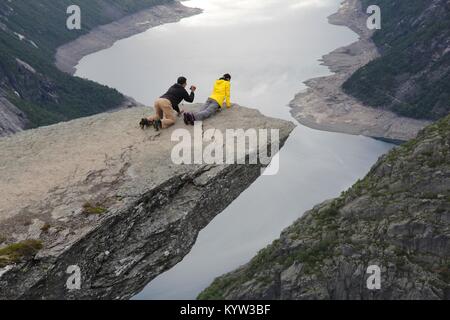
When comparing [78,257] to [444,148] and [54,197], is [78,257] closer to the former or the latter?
[54,197]

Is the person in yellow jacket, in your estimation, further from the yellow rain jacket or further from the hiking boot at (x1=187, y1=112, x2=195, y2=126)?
the hiking boot at (x1=187, y1=112, x2=195, y2=126)

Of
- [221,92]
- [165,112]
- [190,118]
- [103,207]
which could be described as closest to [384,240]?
[221,92]

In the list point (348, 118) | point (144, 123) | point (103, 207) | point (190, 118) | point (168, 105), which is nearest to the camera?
point (103, 207)

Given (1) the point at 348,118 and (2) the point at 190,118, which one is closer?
(2) the point at 190,118

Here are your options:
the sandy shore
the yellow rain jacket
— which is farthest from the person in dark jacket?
the sandy shore

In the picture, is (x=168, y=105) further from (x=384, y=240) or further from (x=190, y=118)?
(x=384, y=240)

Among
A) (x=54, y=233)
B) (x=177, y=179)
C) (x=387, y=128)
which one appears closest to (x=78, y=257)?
(x=54, y=233)

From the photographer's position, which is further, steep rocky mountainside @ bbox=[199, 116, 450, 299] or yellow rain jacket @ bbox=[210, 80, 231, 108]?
steep rocky mountainside @ bbox=[199, 116, 450, 299]
